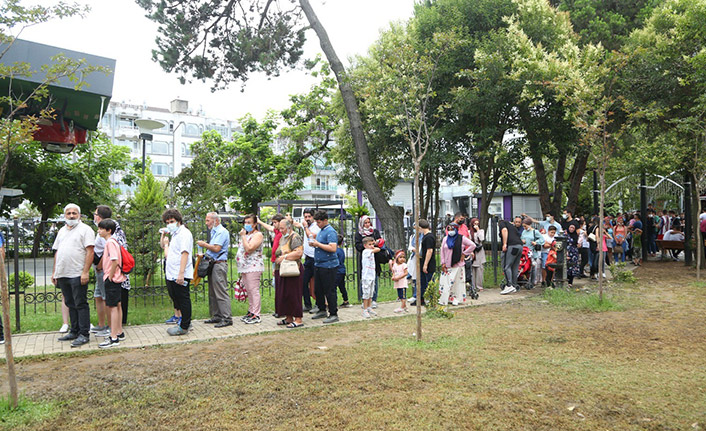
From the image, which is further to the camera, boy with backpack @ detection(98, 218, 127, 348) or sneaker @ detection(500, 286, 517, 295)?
sneaker @ detection(500, 286, 517, 295)

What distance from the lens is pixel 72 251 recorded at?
7.18 metres

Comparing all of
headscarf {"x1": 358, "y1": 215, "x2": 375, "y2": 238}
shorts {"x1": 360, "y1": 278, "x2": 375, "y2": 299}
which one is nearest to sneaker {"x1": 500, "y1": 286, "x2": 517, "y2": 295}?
headscarf {"x1": 358, "y1": 215, "x2": 375, "y2": 238}

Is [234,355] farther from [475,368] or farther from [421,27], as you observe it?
[421,27]

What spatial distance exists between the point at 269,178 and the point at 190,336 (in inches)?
910

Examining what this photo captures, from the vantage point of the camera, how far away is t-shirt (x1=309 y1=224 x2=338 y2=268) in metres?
8.45

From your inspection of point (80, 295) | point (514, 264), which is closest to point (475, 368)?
point (80, 295)

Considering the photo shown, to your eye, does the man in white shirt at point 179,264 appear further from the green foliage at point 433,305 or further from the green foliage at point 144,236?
the green foliage at point 433,305

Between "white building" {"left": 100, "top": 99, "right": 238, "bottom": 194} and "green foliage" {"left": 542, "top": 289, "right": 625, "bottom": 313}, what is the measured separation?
57704 mm

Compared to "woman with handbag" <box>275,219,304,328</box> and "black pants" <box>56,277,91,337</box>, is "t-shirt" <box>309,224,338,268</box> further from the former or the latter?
"black pants" <box>56,277,91,337</box>

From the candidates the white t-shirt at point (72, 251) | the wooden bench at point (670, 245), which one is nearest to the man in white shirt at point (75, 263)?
the white t-shirt at point (72, 251)

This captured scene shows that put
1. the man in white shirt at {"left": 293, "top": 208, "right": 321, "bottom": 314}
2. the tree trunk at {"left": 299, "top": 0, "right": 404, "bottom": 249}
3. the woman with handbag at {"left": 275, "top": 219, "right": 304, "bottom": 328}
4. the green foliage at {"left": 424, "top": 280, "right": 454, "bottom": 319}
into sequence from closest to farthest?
the woman with handbag at {"left": 275, "top": 219, "right": 304, "bottom": 328} → the green foliage at {"left": 424, "top": 280, "right": 454, "bottom": 319} → the man in white shirt at {"left": 293, "top": 208, "right": 321, "bottom": 314} → the tree trunk at {"left": 299, "top": 0, "right": 404, "bottom": 249}

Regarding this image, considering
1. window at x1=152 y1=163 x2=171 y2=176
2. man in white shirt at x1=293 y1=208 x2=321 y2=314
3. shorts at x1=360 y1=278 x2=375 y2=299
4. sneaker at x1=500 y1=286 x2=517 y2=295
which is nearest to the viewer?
man in white shirt at x1=293 y1=208 x2=321 y2=314

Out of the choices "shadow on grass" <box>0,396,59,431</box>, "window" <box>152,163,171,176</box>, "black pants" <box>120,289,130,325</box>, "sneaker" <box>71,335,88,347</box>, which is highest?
"window" <box>152,163,171,176</box>

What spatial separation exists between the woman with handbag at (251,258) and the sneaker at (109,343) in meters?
2.10
